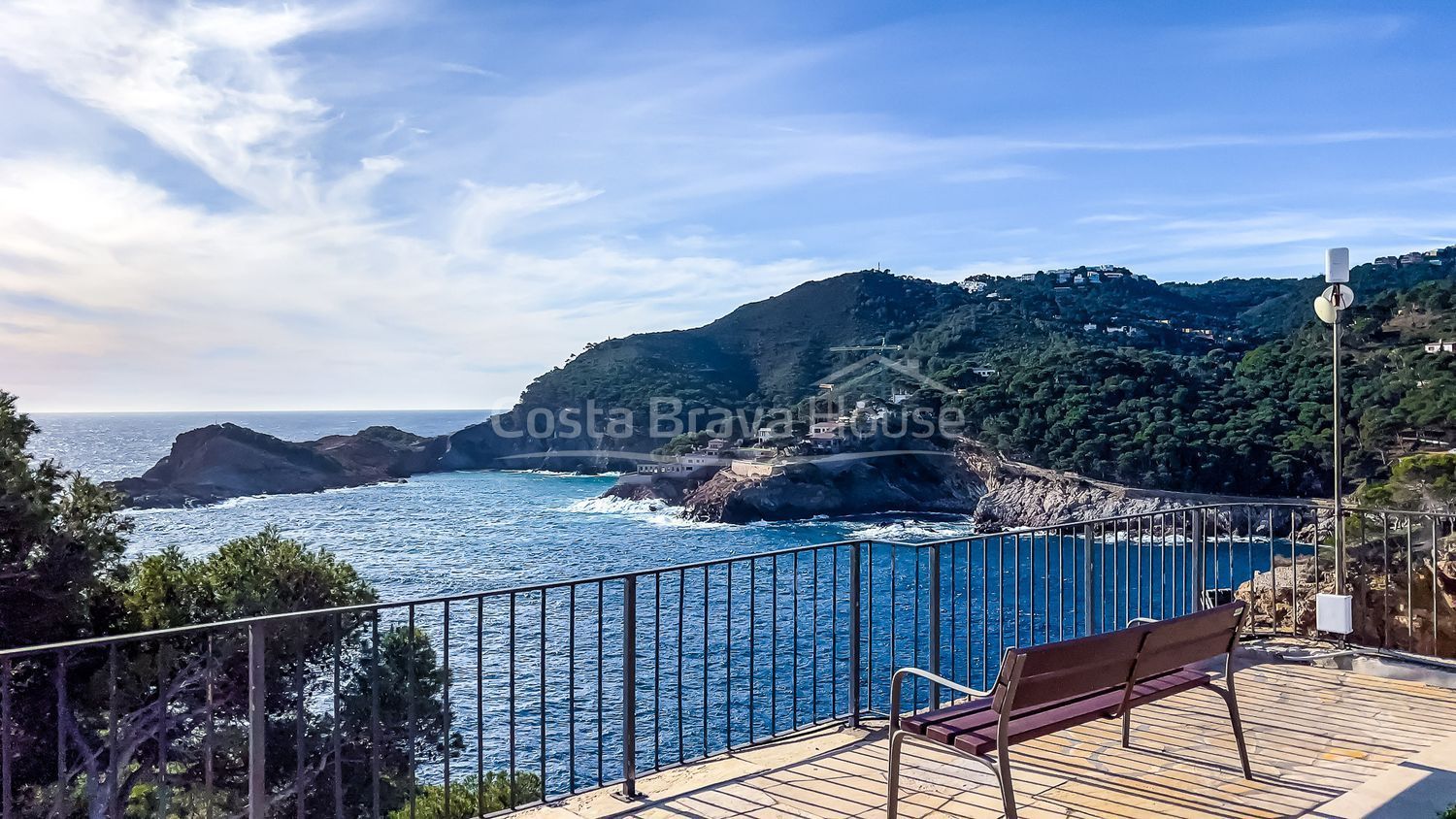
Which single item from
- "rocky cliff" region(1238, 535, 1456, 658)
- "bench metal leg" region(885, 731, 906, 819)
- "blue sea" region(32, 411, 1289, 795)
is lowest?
"blue sea" region(32, 411, 1289, 795)

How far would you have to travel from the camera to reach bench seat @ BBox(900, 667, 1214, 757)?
9.48 ft

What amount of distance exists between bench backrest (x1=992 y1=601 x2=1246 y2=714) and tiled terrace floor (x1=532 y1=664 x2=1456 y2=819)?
558mm

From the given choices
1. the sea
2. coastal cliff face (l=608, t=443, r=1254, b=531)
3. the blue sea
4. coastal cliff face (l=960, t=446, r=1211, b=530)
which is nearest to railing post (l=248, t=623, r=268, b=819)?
the blue sea

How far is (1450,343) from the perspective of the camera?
123ft

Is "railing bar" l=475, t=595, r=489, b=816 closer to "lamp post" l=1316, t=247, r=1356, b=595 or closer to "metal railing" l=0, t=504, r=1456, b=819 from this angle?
"metal railing" l=0, t=504, r=1456, b=819

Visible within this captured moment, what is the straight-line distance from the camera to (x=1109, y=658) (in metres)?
3.06

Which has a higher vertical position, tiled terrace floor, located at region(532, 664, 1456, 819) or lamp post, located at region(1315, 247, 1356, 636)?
lamp post, located at region(1315, 247, 1356, 636)

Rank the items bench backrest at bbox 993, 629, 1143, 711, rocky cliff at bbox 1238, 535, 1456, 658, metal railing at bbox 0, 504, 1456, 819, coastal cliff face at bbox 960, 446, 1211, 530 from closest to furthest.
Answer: bench backrest at bbox 993, 629, 1143, 711 → metal railing at bbox 0, 504, 1456, 819 → rocky cliff at bbox 1238, 535, 1456, 658 → coastal cliff face at bbox 960, 446, 1211, 530

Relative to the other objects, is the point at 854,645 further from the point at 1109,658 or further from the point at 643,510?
the point at 643,510

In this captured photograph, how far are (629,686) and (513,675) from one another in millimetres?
471

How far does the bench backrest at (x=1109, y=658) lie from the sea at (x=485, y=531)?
3405 cm

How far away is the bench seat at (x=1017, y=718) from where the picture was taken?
2889 mm

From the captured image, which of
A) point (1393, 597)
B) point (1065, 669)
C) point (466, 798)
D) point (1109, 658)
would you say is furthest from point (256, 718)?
point (466, 798)

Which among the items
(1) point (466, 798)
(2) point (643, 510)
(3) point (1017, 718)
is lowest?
(2) point (643, 510)
